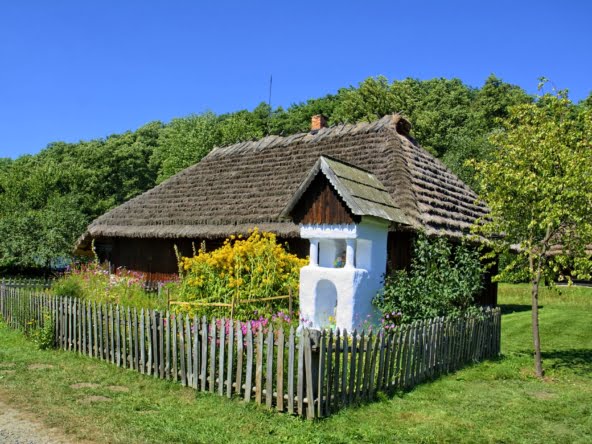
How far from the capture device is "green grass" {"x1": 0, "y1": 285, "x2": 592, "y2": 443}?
18.1ft

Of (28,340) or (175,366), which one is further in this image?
(28,340)

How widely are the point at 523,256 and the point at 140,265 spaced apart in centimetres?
1397

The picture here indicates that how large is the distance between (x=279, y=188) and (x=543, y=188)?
845 cm

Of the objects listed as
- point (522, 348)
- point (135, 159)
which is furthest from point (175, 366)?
point (135, 159)

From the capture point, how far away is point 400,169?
13461mm

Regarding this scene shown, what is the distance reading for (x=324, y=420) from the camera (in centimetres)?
596

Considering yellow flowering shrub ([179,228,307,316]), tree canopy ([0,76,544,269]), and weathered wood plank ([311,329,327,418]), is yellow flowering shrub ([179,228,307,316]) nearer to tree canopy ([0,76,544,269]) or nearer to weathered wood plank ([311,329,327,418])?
weathered wood plank ([311,329,327,418])

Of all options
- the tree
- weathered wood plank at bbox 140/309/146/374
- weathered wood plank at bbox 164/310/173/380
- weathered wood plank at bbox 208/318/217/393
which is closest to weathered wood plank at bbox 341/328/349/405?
weathered wood plank at bbox 208/318/217/393

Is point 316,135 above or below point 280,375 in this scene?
above

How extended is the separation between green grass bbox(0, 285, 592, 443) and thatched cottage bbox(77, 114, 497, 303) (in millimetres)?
4362

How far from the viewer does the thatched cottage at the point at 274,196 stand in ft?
42.1

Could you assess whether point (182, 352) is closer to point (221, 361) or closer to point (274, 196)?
point (221, 361)

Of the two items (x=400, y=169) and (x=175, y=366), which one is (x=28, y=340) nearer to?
(x=175, y=366)

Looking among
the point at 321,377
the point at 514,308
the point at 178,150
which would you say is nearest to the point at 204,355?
the point at 321,377
